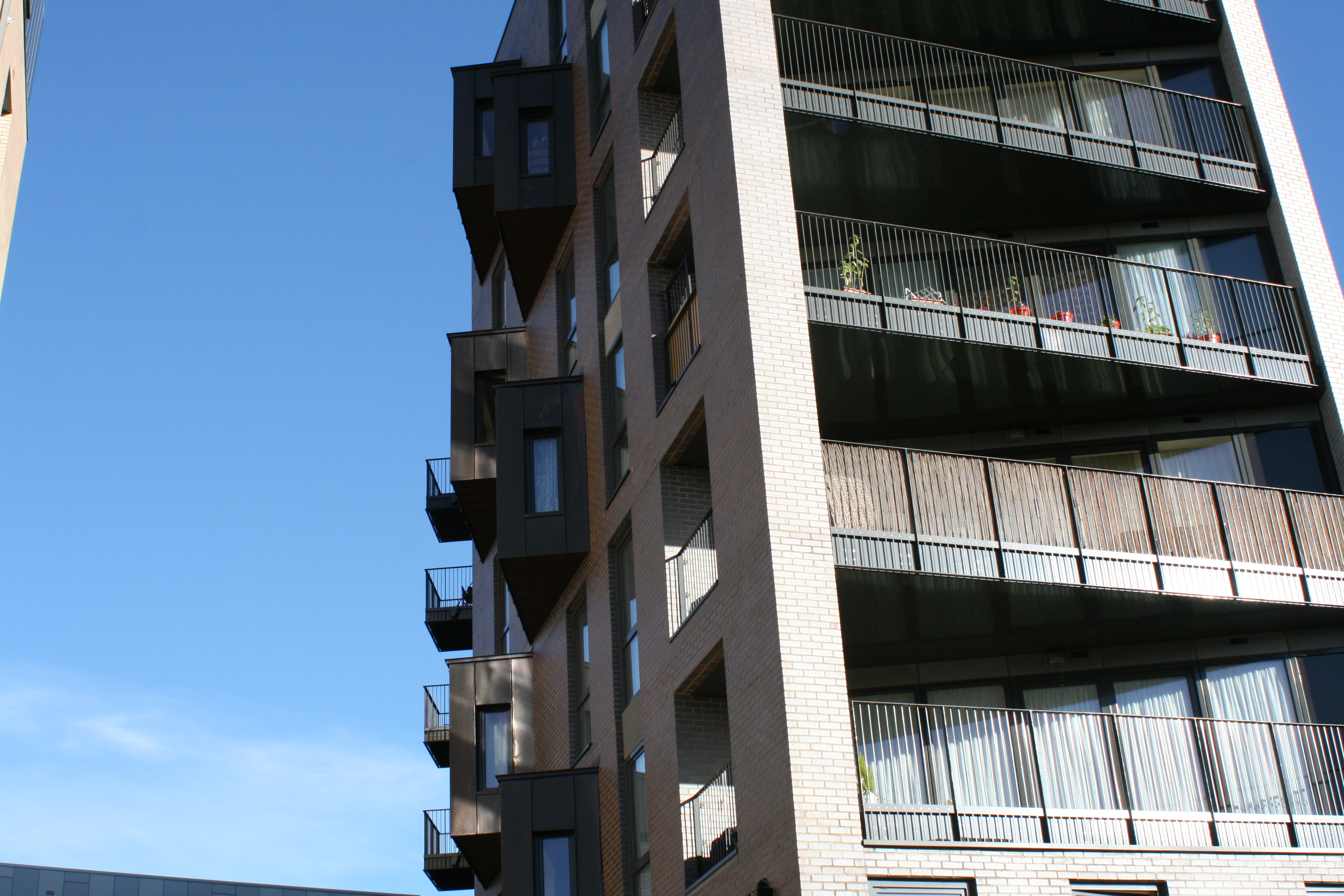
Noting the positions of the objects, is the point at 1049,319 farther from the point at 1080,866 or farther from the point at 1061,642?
the point at 1080,866

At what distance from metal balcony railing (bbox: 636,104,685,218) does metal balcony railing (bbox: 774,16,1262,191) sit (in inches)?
91.7

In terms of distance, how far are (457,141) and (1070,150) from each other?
14528mm

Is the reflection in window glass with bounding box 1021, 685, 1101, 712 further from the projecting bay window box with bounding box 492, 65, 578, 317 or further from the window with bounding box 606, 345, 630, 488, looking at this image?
the projecting bay window box with bounding box 492, 65, 578, 317

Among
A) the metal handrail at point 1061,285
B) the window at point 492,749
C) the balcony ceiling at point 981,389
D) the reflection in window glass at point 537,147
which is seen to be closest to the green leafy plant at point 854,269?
the metal handrail at point 1061,285

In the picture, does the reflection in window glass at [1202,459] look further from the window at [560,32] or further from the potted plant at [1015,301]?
the window at [560,32]

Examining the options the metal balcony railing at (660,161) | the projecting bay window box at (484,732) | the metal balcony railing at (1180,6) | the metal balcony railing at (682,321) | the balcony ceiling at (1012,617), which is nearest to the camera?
the balcony ceiling at (1012,617)

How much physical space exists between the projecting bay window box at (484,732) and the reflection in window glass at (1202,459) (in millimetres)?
11393

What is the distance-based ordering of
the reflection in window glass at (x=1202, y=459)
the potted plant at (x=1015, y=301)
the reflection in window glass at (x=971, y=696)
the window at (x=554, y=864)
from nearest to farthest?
the reflection in window glass at (x=971, y=696), the potted plant at (x=1015, y=301), the reflection in window glass at (x=1202, y=459), the window at (x=554, y=864)

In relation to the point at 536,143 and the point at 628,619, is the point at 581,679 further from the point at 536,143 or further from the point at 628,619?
the point at 536,143

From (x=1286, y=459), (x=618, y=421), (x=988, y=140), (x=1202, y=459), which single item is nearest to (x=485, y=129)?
(x=618, y=421)

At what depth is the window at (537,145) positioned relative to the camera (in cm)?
2725

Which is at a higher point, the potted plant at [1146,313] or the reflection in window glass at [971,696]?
the potted plant at [1146,313]

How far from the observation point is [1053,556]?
1744 cm

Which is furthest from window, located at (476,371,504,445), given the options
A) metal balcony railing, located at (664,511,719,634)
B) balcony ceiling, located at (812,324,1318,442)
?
balcony ceiling, located at (812,324,1318,442)
